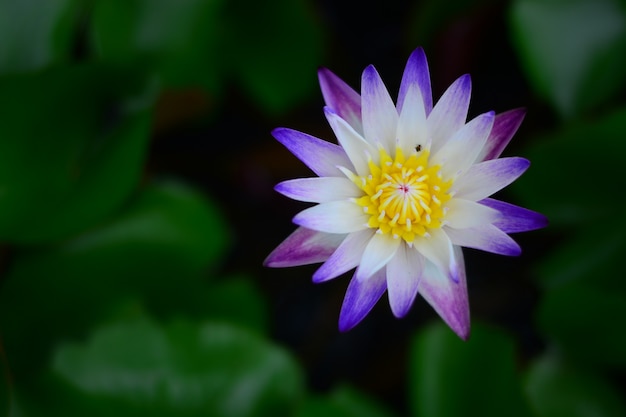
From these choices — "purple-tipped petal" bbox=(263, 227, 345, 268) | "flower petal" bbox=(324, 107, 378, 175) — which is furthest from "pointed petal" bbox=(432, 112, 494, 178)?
"purple-tipped petal" bbox=(263, 227, 345, 268)

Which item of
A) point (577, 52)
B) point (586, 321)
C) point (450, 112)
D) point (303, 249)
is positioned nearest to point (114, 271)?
point (303, 249)

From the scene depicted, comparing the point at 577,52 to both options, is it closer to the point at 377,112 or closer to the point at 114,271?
the point at 377,112

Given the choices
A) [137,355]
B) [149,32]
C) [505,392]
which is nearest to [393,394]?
[505,392]

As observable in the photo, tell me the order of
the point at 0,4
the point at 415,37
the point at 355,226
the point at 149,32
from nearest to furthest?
the point at 355,226
the point at 0,4
the point at 149,32
the point at 415,37

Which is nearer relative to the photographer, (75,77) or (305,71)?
(75,77)

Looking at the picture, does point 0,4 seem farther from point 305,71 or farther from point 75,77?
point 305,71

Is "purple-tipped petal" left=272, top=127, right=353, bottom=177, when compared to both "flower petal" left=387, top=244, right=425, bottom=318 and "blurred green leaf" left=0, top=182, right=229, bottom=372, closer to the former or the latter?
"flower petal" left=387, top=244, right=425, bottom=318
